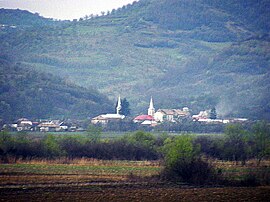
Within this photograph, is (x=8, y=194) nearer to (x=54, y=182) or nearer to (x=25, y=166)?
(x=54, y=182)

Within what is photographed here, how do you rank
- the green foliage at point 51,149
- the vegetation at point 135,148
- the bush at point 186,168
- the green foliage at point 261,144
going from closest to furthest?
1. the bush at point 186,168
2. the vegetation at point 135,148
3. the green foliage at point 51,149
4. the green foliage at point 261,144

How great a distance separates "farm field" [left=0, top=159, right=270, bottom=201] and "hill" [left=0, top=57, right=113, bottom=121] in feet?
232

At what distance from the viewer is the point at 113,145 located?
235 ft

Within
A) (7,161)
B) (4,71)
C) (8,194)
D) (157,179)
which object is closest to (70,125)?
(4,71)

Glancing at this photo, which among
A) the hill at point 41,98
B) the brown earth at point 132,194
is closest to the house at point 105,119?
the hill at point 41,98

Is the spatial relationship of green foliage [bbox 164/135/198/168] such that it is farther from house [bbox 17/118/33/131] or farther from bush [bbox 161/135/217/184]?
house [bbox 17/118/33/131]

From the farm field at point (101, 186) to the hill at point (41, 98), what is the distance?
7073 cm

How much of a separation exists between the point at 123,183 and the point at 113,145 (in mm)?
22210

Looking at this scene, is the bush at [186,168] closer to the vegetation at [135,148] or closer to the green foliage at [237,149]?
the vegetation at [135,148]

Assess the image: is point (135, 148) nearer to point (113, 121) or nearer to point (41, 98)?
point (113, 121)

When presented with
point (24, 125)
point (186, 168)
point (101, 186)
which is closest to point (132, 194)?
point (101, 186)

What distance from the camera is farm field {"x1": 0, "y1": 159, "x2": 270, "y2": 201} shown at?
42.8 metres

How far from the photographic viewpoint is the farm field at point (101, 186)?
4284 cm

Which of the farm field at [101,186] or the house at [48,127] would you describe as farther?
the house at [48,127]
